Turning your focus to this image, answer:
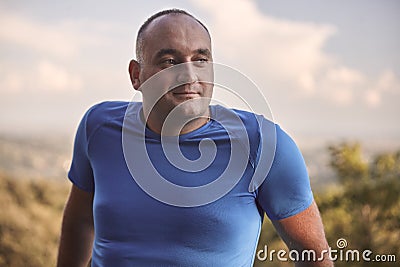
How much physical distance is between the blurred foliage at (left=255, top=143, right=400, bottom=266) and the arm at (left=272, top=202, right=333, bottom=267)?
3.04 feet

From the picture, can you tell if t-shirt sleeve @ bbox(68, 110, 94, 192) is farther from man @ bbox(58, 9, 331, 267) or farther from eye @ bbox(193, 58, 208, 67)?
eye @ bbox(193, 58, 208, 67)

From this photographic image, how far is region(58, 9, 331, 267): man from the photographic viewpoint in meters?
0.83

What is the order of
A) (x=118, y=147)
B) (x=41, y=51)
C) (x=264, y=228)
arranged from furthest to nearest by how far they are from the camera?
(x=41, y=51) → (x=264, y=228) → (x=118, y=147)

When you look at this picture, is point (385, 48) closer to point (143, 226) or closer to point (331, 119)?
point (331, 119)

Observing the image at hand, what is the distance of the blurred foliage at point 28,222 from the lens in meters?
2.06

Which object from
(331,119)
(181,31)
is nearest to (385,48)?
(331,119)

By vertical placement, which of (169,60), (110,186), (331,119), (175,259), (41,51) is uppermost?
(41,51)

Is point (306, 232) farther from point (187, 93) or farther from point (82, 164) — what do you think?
point (82, 164)

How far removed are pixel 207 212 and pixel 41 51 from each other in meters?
1.36

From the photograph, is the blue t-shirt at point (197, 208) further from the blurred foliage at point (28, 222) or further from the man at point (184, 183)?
the blurred foliage at point (28, 222)

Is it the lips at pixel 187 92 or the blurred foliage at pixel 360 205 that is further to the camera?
the blurred foliage at pixel 360 205

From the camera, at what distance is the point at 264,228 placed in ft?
5.83

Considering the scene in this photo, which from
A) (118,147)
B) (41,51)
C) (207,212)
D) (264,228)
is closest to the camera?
(207,212)

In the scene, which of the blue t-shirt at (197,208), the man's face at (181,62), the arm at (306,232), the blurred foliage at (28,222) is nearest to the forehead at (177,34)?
the man's face at (181,62)
